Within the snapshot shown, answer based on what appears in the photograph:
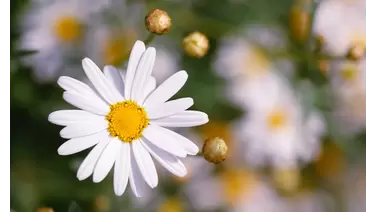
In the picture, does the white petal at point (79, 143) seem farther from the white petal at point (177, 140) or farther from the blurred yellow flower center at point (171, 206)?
the blurred yellow flower center at point (171, 206)

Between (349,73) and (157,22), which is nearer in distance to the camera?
(157,22)

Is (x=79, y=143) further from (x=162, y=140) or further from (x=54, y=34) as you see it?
(x=54, y=34)

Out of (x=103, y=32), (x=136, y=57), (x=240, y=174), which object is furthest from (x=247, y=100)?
(x=136, y=57)

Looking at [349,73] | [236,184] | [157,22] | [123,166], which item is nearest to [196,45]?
[157,22]

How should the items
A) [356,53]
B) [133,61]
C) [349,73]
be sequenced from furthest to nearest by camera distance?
1. [349,73]
2. [356,53]
3. [133,61]

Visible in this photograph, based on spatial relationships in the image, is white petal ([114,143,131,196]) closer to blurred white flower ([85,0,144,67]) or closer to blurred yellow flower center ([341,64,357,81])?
blurred white flower ([85,0,144,67])

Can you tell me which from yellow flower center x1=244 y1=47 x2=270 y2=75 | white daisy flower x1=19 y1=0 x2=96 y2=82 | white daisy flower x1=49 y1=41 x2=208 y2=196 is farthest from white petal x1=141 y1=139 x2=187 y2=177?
yellow flower center x1=244 y1=47 x2=270 y2=75
